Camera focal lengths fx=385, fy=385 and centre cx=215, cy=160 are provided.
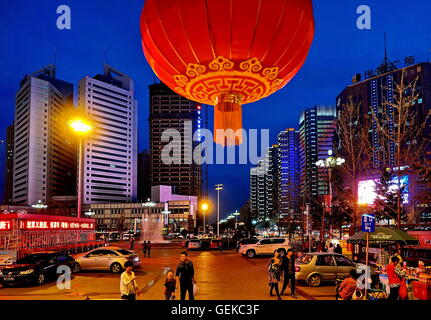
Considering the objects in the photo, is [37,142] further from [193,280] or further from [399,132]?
[193,280]

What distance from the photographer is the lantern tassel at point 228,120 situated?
9.02 meters

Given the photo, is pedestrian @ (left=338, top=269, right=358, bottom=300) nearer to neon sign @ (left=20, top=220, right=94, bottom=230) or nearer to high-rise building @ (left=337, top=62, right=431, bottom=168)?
neon sign @ (left=20, top=220, right=94, bottom=230)

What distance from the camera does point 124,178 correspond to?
178 meters

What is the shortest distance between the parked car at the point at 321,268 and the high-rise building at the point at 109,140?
150 metres

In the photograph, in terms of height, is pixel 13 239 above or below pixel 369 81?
below

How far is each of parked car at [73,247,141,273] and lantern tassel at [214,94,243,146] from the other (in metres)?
14.2

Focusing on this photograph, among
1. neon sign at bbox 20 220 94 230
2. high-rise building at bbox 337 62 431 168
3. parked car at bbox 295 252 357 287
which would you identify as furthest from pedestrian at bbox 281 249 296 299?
high-rise building at bbox 337 62 431 168

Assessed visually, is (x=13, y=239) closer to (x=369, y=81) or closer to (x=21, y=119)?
(x=369, y=81)

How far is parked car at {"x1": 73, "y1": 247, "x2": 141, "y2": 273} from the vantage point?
2106cm

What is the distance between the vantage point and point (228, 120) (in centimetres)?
909

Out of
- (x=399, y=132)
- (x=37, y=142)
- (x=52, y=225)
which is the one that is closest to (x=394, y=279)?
(x=399, y=132)

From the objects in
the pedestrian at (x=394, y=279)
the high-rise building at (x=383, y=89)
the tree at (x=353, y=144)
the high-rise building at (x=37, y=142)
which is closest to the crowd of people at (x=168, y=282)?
the pedestrian at (x=394, y=279)
